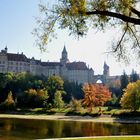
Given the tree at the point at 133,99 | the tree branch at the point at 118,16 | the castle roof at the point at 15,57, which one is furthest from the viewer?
the castle roof at the point at 15,57

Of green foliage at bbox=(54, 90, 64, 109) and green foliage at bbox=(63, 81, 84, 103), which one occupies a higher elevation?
green foliage at bbox=(63, 81, 84, 103)

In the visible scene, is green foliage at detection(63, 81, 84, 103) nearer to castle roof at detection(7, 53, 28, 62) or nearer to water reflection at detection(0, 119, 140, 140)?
castle roof at detection(7, 53, 28, 62)

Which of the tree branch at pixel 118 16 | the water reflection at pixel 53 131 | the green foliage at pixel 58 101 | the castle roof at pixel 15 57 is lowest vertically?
the water reflection at pixel 53 131

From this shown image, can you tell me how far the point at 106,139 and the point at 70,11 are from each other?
7850 mm

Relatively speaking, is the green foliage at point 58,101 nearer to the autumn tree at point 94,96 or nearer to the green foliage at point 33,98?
the green foliage at point 33,98

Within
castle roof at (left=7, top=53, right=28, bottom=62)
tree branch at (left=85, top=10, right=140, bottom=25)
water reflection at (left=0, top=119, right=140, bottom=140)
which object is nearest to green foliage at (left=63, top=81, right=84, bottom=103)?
castle roof at (left=7, top=53, right=28, bottom=62)

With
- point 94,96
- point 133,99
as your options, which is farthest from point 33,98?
point 133,99

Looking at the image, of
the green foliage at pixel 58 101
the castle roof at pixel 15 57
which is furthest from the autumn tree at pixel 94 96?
the castle roof at pixel 15 57

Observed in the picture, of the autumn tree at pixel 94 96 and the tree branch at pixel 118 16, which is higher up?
the tree branch at pixel 118 16

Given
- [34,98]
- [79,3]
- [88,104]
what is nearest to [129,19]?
[79,3]

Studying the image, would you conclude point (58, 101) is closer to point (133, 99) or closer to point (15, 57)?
point (133, 99)

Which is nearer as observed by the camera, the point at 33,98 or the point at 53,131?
the point at 53,131

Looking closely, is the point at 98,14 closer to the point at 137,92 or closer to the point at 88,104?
the point at 137,92

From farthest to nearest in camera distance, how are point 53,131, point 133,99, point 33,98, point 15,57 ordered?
point 15,57 → point 33,98 → point 133,99 → point 53,131
